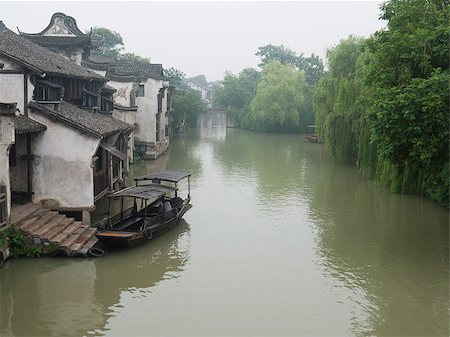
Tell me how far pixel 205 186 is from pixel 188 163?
9.51m

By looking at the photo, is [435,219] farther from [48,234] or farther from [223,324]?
[48,234]

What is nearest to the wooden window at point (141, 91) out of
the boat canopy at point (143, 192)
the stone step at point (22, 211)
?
the boat canopy at point (143, 192)

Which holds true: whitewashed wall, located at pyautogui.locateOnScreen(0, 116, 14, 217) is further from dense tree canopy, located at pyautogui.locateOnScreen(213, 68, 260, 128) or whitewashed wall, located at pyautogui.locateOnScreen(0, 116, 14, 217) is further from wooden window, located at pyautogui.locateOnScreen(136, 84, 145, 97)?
dense tree canopy, located at pyautogui.locateOnScreen(213, 68, 260, 128)

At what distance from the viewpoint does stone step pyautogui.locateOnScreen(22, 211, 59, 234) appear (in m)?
15.3

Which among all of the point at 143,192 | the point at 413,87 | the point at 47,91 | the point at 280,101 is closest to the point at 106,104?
the point at 47,91

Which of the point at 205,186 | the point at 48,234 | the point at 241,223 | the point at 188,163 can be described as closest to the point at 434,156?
the point at 241,223

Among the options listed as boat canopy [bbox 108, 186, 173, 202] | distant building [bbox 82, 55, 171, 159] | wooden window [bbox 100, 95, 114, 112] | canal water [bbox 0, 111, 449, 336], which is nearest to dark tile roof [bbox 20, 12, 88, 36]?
distant building [bbox 82, 55, 171, 159]

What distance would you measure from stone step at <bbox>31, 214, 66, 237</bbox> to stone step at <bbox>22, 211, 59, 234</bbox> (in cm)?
8

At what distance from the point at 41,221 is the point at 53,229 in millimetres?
450

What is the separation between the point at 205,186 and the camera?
92.2ft

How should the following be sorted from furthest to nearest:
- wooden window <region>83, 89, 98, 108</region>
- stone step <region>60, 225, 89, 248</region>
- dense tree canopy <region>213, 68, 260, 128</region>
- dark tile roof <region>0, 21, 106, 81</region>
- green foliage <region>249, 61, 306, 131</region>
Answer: dense tree canopy <region>213, 68, 260, 128</region>
green foliage <region>249, 61, 306, 131</region>
wooden window <region>83, 89, 98, 108</region>
dark tile roof <region>0, 21, 106, 81</region>
stone step <region>60, 225, 89, 248</region>

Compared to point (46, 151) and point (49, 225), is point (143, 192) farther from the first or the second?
point (46, 151)

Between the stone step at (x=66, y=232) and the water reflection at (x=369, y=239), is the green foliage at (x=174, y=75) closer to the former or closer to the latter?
the water reflection at (x=369, y=239)

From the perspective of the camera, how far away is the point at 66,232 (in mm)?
16094
